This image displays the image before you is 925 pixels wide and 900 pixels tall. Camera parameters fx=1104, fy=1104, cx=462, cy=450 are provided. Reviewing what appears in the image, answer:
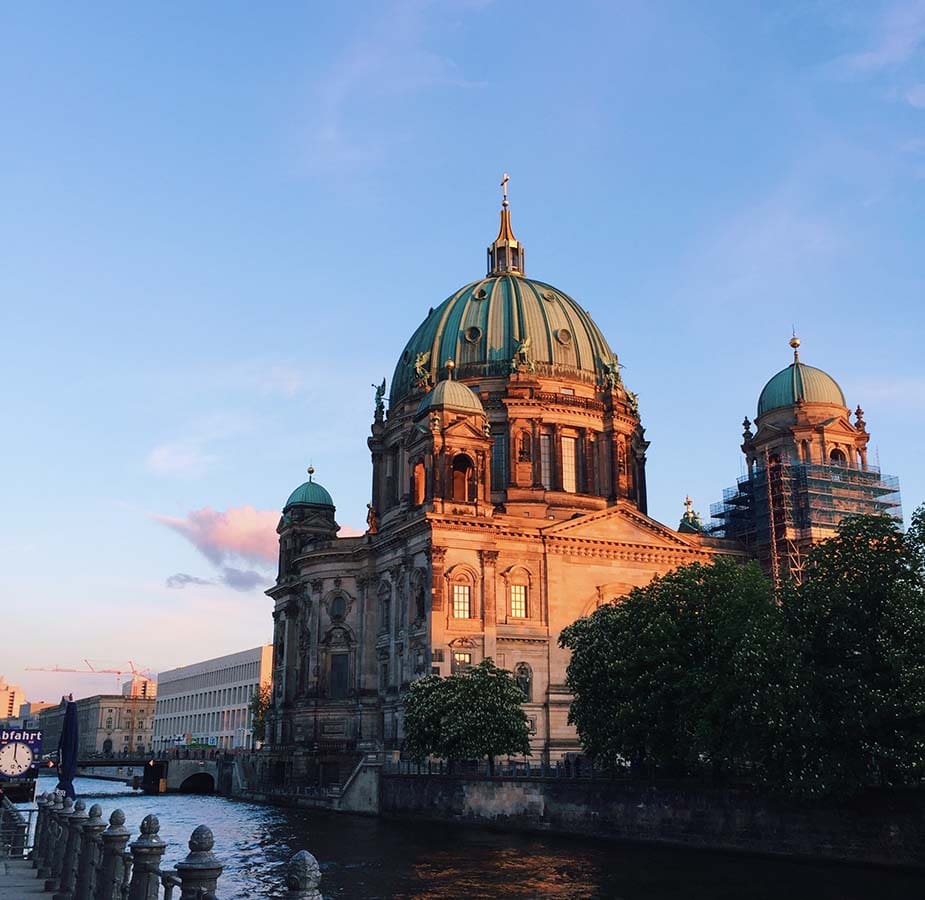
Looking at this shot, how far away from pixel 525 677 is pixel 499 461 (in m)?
21.9

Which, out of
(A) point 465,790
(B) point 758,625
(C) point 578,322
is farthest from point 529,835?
(C) point 578,322

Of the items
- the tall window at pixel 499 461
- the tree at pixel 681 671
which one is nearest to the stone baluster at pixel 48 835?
the tree at pixel 681 671

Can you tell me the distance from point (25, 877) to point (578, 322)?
290 ft

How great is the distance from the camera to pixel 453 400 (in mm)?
91625

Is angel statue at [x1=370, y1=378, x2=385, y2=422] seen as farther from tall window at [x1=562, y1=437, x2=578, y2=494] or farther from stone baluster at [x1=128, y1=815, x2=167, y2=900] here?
stone baluster at [x1=128, y1=815, x2=167, y2=900]

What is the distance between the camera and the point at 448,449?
294 ft

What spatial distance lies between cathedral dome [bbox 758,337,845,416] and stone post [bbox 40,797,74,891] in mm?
82929

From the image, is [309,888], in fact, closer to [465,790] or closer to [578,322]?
[465,790]

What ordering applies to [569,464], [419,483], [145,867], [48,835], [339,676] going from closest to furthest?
[145,867] → [48,835] → [419,483] → [339,676] → [569,464]

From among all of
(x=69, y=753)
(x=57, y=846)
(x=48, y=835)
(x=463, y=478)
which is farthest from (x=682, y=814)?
(x=463, y=478)

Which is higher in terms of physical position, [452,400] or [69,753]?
[452,400]

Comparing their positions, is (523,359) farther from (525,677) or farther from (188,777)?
(188,777)

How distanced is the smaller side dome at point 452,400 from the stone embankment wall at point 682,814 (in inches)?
1209

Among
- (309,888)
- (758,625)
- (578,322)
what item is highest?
(578,322)
